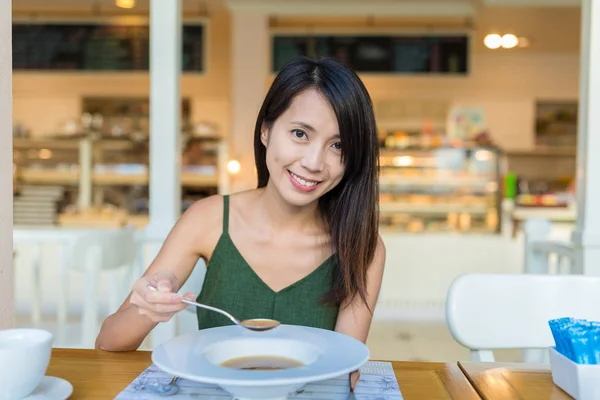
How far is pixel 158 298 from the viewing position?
94 centimetres

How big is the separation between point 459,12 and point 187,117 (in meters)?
3.39

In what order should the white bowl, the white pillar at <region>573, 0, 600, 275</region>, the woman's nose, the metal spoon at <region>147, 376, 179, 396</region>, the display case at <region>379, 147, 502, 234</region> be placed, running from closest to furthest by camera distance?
the white bowl, the metal spoon at <region>147, 376, 179, 396</region>, the woman's nose, the white pillar at <region>573, 0, 600, 275</region>, the display case at <region>379, 147, 502, 234</region>

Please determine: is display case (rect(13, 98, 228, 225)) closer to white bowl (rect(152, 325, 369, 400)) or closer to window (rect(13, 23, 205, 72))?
window (rect(13, 23, 205, 72))

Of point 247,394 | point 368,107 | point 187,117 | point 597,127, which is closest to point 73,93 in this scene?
point 187,117

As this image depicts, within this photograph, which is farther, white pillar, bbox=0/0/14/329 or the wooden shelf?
the wooden shelf

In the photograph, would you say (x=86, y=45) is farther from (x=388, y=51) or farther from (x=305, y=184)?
(x=305, y=184)

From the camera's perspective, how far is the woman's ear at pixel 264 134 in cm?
137

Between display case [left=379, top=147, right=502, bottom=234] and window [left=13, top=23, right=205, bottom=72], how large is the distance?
7.10 feet

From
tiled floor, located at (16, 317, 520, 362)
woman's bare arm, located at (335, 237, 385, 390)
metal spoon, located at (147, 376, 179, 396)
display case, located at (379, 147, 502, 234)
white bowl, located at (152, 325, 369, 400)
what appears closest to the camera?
white bowl, located at (152, 325, 369, 400)

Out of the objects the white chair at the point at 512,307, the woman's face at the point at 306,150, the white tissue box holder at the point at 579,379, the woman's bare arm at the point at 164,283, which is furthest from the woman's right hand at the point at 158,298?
the white chair at the point at 512,307

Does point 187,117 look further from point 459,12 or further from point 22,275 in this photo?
point 22,275

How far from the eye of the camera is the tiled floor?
3656 mm

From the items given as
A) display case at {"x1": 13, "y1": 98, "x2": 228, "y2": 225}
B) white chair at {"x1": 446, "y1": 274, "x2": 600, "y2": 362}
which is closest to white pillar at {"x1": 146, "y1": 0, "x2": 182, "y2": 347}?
white chair at {"x1": 446, "y1": 274, "x2": 600, "y2": 362}

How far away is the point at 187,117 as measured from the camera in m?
7.31
